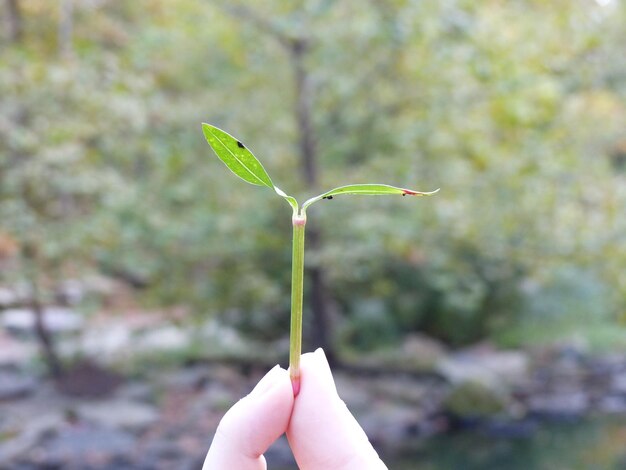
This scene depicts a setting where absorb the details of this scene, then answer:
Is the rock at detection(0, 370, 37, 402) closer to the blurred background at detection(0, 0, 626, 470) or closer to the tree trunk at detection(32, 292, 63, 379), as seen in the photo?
the blurred background at detection(0, 0, 626, 470)

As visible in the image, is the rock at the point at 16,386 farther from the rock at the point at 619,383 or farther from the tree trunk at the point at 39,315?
the rock at the point at 619,383

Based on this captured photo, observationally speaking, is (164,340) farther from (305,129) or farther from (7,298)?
(305,129)

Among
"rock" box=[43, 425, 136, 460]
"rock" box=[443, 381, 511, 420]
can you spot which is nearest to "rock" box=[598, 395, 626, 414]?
"rock" box=[443, 381, 511, 420]

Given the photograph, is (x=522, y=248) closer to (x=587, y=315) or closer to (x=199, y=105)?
(x=199, y=105)

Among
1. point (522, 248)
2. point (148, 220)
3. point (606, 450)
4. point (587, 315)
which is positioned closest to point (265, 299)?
point (148, 220)

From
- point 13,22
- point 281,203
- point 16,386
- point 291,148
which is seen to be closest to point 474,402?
point 281,203
